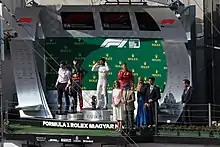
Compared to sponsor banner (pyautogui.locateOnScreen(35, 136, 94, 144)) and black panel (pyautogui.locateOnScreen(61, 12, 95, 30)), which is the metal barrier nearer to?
sponsor banner (pyautogui.locateOnScreen(35, 136, 94, 144))

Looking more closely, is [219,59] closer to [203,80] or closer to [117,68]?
[203,80]

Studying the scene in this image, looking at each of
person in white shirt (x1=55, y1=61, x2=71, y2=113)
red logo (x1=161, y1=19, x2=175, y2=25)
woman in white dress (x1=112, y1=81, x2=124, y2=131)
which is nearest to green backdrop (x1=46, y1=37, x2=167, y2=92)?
red logo (x1=161, y1=19, x2=175, y2=25)

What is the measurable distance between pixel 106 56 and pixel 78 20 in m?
1.06

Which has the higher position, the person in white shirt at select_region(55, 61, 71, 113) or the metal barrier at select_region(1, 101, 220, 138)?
the person in white shirt at select_region(55, 61, 71, 113)

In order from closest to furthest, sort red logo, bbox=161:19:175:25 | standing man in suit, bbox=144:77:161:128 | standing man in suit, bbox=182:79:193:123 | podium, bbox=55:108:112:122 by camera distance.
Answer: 1. standing man in suit, bbox=144:77:161:128
2. standing man in suit, bbox=182:79:193:123
3. podium, bbox=55:108:112:122
4. red logo, bbox=161:19:175:25

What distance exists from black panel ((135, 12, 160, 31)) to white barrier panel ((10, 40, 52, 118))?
2.51m

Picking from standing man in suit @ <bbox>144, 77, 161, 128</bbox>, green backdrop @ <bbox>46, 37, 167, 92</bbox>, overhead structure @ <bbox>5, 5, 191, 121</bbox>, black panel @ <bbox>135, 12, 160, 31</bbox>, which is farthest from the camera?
green backdrop @ <bbox>46, 37, 167, 92</bbox>

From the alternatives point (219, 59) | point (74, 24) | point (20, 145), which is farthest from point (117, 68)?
point (20, 145)

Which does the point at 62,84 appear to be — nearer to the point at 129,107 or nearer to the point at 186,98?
the point at 129,107

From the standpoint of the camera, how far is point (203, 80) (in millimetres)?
15875

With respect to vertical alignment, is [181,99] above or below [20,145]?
above

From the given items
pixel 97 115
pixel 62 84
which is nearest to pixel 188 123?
pixel 97 115

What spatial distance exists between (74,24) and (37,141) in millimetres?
3546

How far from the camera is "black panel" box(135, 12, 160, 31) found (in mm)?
15336
